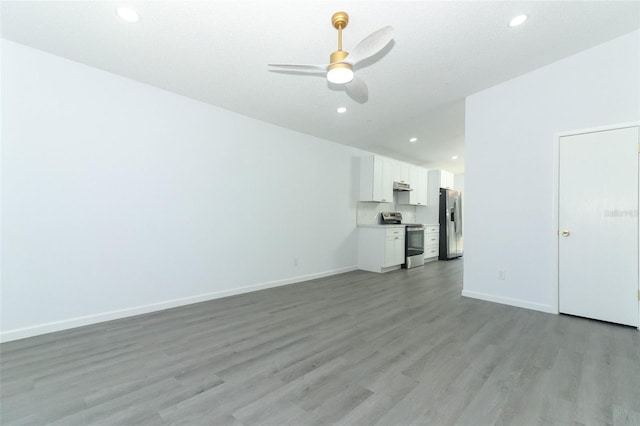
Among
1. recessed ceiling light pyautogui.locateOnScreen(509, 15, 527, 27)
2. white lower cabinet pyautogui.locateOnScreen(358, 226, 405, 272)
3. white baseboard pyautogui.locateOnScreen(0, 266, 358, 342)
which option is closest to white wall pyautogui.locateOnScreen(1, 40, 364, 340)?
white baseboard pyautogui.locateOnScreen(0, 266, 358, 342)

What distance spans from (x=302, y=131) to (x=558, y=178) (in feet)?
12.2

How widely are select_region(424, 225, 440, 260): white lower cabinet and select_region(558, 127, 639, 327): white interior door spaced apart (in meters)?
3.80

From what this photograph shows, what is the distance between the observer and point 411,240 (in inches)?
249

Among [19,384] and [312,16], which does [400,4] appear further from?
[19,384]

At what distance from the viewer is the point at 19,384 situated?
188cm

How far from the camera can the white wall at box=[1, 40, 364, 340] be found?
2.61m

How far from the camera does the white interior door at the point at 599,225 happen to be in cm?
288

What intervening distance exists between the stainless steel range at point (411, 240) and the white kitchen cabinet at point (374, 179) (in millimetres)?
592

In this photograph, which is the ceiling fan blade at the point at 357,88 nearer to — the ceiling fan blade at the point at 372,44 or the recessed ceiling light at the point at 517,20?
the ceiling fan blade at the point at 372,44

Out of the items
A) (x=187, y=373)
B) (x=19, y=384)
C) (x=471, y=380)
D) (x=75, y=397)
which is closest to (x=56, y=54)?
(x=19, y=384)

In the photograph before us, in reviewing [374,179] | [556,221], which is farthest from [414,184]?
[556,221]

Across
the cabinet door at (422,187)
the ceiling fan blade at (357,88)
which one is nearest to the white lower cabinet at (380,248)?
the cabinet door at (422,187)

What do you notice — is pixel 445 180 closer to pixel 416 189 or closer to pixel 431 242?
pixel 416 189

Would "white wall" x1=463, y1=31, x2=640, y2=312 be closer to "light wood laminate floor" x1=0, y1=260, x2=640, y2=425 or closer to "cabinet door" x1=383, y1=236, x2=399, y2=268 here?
"light wood laminate floor" x1=0, y1=260, x2=640, y2=425
